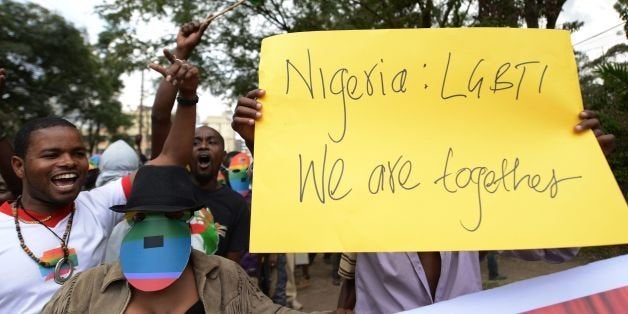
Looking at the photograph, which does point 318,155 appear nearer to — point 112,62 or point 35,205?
point 35,205

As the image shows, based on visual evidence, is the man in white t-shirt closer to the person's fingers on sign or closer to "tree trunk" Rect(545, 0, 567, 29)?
the person's fingers on sign

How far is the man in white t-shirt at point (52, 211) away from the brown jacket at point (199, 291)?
0.69 feet

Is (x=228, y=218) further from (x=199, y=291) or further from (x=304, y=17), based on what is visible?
(x=304, y=17)

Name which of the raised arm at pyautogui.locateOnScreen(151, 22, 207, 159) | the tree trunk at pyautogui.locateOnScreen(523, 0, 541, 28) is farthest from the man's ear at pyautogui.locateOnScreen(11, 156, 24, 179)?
the tree trunk at pyautogui.locateOnScreen(523, 0, 541, 28)

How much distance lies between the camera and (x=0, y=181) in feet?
9.76

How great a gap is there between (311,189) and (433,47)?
0.56 m

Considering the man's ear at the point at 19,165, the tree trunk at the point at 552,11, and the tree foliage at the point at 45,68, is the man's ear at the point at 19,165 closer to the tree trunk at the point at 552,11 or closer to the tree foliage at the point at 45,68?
the tree trunk at the point at 552,11

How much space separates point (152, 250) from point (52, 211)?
54 centimetres

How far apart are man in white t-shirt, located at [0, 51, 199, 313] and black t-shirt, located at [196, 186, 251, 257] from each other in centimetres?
103

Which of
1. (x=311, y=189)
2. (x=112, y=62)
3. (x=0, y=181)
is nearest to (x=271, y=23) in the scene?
(x=112, y=62)

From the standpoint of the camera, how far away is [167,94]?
2.03 m

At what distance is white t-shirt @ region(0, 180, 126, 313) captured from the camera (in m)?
1.71

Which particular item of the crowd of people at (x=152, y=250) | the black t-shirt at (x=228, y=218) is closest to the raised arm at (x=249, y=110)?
the crowd of people at (x=152, y=250)

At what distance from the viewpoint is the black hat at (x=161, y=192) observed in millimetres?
1617
